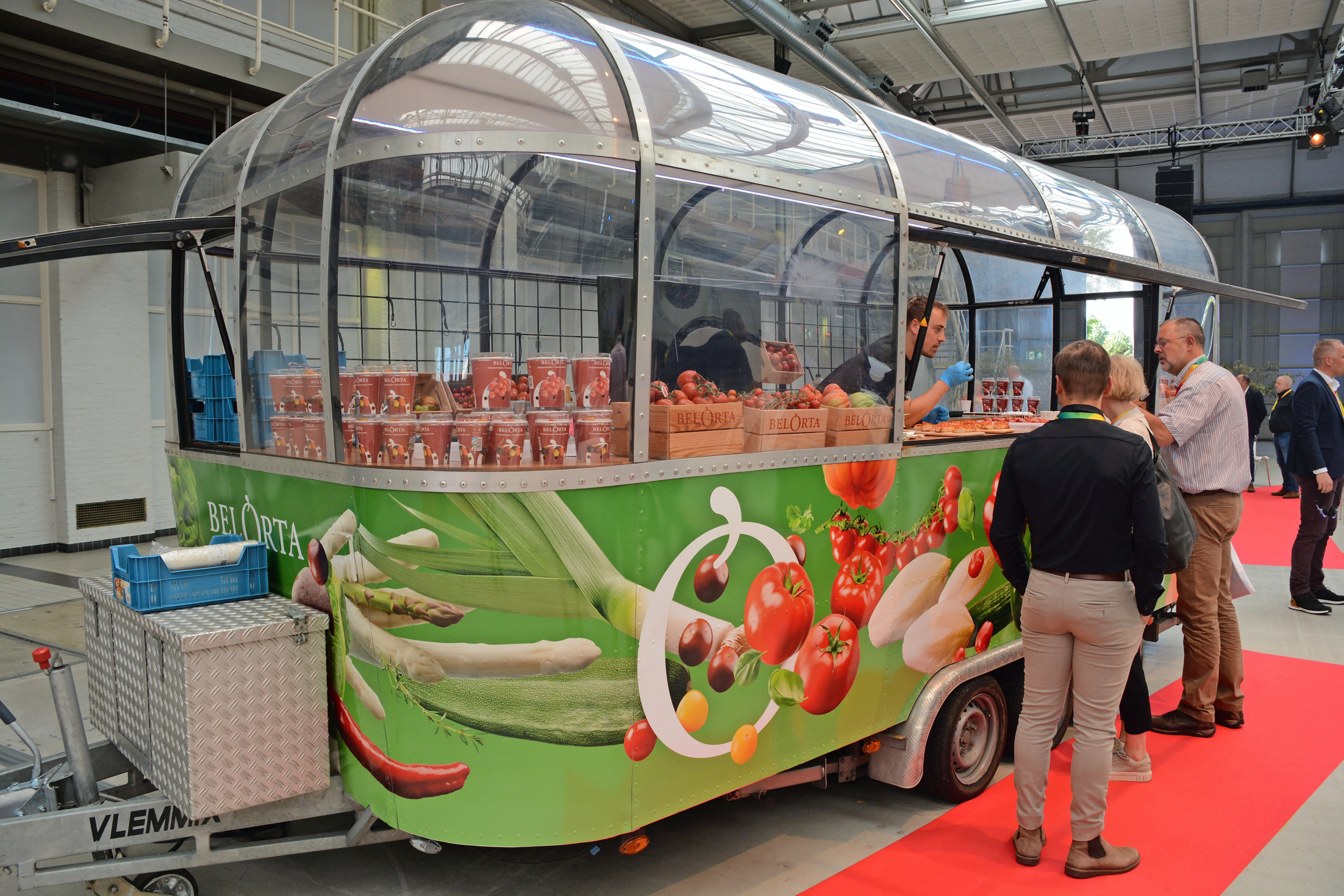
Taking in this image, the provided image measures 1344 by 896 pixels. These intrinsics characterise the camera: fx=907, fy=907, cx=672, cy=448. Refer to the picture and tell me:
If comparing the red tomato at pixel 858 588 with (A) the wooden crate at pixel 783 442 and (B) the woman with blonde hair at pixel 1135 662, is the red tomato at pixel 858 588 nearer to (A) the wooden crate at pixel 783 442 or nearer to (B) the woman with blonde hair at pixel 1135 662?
(A) the wooden crate at pixel 783 442

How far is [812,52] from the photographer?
11695 mm

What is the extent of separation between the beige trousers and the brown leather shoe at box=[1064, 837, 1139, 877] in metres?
0.04

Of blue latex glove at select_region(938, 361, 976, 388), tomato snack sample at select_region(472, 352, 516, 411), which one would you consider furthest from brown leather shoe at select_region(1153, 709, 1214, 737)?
tomato snack sample at select_region(472, 352, 516, 411)

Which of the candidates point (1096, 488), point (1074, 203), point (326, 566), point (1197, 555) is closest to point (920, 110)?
point (1074, 203)

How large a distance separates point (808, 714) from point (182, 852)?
2141 millimetres

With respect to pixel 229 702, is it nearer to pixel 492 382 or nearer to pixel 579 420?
pixel 492 382

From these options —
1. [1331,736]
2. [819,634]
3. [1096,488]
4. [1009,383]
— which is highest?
[1009,383]

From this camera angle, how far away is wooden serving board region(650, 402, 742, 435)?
115 inches

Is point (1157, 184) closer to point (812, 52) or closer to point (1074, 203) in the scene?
point (812, 52)

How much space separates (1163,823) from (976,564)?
1.32 m

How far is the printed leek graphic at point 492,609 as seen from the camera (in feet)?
8.66

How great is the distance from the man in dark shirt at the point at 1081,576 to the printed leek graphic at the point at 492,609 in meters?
1.70

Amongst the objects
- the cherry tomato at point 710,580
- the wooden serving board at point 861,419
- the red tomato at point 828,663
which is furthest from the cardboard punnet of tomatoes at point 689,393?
the red tomato at point 828,663

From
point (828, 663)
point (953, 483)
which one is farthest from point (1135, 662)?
point (828, 663)
